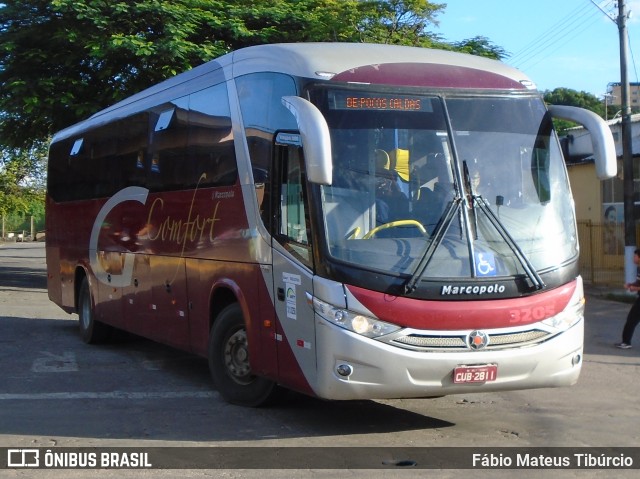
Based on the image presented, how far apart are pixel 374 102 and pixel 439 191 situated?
96cm

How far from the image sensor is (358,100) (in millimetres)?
7520

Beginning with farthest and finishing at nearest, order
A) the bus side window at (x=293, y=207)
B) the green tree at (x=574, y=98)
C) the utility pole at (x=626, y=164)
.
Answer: the green tree at (x=574, y=98), the utility pole at (x=626, y=164), the bus side window at (x=293, y=207)

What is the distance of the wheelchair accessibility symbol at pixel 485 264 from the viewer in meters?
7.23

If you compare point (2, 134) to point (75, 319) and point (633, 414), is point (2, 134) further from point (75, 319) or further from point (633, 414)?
point (633, 414)

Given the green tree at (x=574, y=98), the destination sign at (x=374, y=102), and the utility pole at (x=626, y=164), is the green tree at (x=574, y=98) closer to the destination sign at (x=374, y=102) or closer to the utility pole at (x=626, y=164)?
the utility pole at (x=626, y=164)

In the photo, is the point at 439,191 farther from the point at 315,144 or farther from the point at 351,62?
the point at 351,62

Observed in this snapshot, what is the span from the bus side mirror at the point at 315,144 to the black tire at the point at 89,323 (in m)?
7.94

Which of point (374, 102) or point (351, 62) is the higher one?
point (351, 62)

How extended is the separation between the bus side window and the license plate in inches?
60.0

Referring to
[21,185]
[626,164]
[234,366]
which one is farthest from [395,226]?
[21,185]

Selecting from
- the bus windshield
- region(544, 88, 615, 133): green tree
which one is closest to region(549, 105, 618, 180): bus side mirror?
the bus windshield

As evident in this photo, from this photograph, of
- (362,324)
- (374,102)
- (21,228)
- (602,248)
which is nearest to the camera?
(362,324)

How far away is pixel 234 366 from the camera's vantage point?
9.02m

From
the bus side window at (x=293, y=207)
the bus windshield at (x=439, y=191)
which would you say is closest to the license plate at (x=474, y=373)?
the bus windshield at (x=439, y=191)
